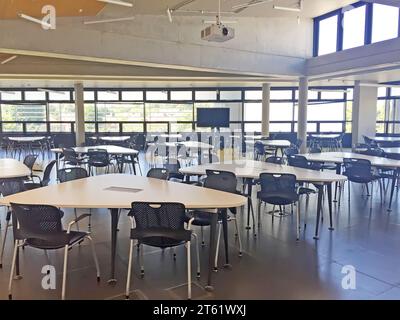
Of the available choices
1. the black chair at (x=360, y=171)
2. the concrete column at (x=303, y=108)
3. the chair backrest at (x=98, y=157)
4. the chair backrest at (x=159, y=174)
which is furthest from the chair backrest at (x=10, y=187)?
the concrete column at (x=303, y=108)

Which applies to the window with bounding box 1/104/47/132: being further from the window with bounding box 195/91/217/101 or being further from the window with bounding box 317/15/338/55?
the window with bounding box 317/15/338/55

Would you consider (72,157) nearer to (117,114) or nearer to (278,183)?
(278,183)

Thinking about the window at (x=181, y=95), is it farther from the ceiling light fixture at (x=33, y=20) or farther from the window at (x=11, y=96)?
the ceiling light fixture at (x=33, y=20)

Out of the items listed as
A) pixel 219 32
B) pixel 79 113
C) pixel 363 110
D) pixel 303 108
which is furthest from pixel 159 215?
pixel 363 110

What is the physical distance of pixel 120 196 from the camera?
3273 mm

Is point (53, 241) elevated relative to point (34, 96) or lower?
lower

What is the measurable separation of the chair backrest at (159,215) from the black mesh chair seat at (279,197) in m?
1.76

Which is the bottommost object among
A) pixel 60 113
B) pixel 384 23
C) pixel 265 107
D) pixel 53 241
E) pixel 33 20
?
pixel 53 241

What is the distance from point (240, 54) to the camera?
9633 mm

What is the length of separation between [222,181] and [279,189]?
2.37 ft

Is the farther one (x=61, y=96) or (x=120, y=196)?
(x=61, y=96)

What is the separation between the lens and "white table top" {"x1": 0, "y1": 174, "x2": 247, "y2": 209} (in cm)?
299

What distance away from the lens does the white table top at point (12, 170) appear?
453 cm
